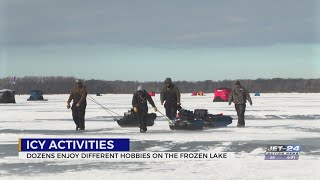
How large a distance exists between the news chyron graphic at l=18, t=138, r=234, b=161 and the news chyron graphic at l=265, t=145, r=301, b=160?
85cm

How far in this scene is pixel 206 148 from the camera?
1277cm

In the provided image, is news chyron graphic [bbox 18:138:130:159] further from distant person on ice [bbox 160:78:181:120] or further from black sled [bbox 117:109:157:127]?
black sled [bbox 117:109:157:127]

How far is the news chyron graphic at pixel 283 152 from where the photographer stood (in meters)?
11.0

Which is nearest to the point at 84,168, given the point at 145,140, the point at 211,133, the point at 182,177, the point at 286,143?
the point at 182,177

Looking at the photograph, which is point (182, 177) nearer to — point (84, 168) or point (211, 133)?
point (84, 168)

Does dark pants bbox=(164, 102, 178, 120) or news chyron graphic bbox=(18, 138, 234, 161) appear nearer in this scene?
news chyron graphic bbox=(18, 138, 234, 161)

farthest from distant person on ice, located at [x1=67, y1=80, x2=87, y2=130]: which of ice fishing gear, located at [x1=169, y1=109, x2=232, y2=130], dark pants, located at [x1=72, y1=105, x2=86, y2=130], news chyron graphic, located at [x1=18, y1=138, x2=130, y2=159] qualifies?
news chyron graphic, located at [x1=18, y1=138, x2=130, y2=159]

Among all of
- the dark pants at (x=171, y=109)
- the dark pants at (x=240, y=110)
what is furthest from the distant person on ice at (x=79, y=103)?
the dark pants at (x=240, y=110)

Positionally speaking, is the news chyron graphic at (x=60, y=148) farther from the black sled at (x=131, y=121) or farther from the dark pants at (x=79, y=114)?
the black sled at (x=131, y=121)

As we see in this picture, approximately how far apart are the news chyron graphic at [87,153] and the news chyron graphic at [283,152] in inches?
33.3

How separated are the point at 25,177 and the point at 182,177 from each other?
8.57 ft

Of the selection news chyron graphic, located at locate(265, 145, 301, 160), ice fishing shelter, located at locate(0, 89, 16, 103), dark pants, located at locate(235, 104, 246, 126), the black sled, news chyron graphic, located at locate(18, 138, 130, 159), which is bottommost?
news chyron graphic, located at locate(265, 145, 301, 160)

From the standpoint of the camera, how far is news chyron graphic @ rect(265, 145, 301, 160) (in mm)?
11049

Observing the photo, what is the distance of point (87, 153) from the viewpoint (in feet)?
37.4
